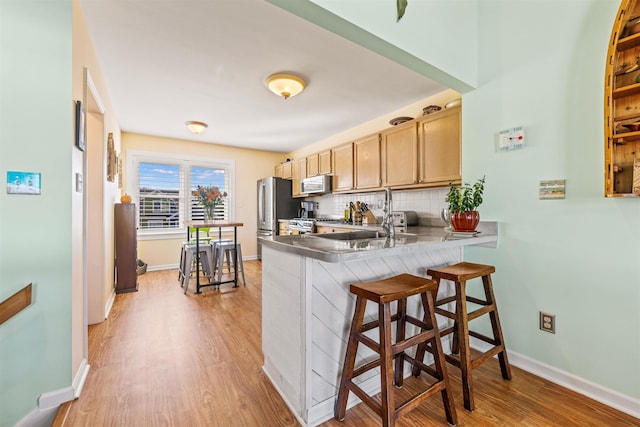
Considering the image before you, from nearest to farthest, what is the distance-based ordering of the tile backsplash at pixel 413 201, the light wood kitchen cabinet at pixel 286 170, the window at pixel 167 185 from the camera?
the tile backsplash at pixel 413 201
the window at pixel 167 185
the light wood kitchen cabinet at pixel 286 170

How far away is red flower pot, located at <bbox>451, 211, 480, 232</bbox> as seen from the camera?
1.91 metres

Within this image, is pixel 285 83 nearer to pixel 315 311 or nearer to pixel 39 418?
pixel 315 311

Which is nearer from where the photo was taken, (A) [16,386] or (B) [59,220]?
(A) [16,386]

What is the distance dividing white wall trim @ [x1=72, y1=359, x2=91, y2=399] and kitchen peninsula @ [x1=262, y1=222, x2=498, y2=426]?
1.12m

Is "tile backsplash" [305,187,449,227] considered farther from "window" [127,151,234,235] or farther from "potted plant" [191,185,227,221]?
"window" [127,151,234,235]

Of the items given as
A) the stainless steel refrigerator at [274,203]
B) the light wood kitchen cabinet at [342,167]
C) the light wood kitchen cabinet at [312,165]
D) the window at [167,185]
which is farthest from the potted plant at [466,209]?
the window at [167,185]

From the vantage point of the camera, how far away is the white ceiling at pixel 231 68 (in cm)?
185

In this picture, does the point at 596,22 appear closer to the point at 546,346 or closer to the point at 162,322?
the point at 546,346

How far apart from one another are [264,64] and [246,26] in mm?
494

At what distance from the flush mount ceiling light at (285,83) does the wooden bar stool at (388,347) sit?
211cm

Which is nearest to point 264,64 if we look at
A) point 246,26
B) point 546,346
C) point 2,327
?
point 246,26

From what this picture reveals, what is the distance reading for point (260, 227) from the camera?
5625 mm

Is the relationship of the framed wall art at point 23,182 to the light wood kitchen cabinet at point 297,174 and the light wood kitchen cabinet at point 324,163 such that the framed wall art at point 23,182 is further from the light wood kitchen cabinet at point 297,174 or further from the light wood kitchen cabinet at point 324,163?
the light wood kitchen cabinet at point 297,174

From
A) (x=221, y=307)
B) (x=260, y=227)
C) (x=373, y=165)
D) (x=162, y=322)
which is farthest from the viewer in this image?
(x=260, y=227)
